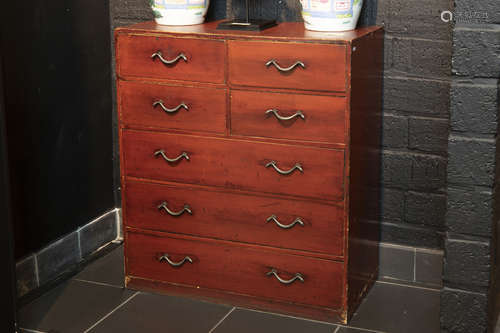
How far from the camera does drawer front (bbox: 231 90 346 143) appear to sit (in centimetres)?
264

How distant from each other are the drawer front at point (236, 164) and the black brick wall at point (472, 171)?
409 millimetres

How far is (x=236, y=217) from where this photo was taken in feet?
9.41

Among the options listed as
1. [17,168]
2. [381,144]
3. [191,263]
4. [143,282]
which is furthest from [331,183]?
[17,168]

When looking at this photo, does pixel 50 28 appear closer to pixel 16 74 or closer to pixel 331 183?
pixel 16 74

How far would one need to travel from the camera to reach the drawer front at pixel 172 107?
2793mm

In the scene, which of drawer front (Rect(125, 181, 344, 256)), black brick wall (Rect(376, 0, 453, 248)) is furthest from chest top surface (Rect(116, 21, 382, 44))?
drawer front (Rect(125, 181, 344, 256))

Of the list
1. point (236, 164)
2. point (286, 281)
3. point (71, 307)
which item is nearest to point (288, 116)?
point (236, 164)

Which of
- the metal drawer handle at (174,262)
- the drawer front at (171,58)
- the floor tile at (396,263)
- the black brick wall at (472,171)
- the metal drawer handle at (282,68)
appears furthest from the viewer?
the floor tile at (396,263)

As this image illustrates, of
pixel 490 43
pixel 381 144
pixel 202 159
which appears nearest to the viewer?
pixel 490 43

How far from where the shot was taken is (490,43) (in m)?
2.33

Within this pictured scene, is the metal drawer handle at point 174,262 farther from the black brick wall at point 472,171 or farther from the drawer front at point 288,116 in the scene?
the black brick wall at point 472,171

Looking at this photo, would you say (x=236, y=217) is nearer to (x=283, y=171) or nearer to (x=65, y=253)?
(x=283, y=171)

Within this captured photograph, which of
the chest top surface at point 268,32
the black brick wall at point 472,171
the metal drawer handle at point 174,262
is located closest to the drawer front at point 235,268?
the metal drawer handle at point 174,262

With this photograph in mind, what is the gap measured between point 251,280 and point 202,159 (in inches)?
18.8
